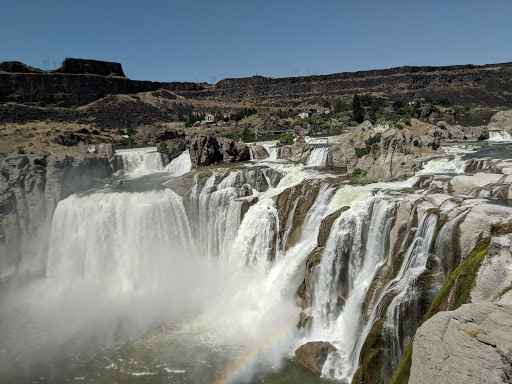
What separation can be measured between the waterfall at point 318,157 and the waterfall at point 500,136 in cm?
1821

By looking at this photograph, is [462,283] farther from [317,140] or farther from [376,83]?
[376,83]

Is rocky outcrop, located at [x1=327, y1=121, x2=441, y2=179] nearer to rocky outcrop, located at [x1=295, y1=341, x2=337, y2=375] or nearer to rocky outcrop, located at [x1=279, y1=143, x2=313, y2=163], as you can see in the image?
rocky outcrop, located at [x1=279, y1=143, x2=313, y2=163]

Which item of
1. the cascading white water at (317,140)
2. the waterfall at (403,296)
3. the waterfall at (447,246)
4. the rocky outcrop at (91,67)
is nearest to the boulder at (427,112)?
the cascading white water at (317,140)

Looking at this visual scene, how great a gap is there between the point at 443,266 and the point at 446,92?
132m

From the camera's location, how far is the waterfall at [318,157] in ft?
104

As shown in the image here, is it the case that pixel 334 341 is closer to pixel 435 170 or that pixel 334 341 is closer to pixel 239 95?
pixel 435 170

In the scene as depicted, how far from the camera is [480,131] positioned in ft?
121

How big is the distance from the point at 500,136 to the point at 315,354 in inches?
1331

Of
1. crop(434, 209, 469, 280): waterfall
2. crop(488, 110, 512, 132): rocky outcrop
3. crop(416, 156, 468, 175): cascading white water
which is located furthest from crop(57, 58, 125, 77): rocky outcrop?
crop(434, 209, 469, 280): waterfall

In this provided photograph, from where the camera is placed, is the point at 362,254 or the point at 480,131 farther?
the point at 480,131

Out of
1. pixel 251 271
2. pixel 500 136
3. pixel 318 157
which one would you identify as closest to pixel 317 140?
pixel 318 157

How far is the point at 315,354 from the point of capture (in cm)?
1453

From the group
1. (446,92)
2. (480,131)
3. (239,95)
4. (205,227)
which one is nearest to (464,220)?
(205,227)

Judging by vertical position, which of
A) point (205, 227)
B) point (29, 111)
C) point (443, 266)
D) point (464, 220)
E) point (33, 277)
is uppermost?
point (29, 111)
